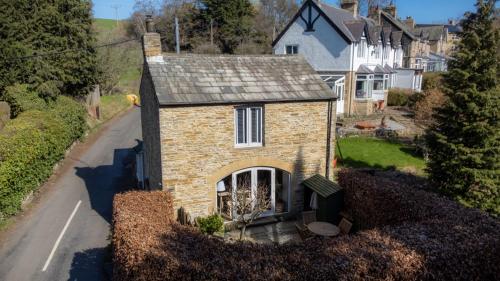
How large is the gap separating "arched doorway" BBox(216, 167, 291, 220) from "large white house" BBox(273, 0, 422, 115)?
20246mm

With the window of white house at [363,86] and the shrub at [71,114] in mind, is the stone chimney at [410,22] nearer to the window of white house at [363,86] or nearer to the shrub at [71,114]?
the window of white house at [363,86]

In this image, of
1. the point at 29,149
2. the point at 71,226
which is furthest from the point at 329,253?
the point at 29,149

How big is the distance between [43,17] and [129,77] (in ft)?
97.3

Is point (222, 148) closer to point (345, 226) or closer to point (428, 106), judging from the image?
point (345, 226)

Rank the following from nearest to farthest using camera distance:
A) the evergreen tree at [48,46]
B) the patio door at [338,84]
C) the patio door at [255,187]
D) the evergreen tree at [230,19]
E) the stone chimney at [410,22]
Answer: the patio door at [255,187] → the evergreen tree at [48,46] → the patio door at [338,84] → the evergreen tree at [230,19] → the stone chimney at [410,22]

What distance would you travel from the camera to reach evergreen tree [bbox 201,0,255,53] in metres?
56.1

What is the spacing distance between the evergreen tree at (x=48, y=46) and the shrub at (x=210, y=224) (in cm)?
1939

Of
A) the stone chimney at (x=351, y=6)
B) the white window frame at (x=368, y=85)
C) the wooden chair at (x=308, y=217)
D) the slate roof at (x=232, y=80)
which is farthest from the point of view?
the stone chimney at (x=351, y=6)

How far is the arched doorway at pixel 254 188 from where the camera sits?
15500 millimetres

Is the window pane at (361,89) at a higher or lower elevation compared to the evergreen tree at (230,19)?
lower

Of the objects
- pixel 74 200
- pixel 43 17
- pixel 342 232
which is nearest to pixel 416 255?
pixel 342 232

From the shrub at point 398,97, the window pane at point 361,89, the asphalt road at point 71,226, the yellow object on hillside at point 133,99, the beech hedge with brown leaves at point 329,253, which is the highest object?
the window pane at point 361,89

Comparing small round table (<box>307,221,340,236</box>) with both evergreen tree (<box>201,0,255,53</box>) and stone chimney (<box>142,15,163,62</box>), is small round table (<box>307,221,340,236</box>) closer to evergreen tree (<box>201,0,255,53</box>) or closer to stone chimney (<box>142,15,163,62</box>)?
stone chimney (<box>142,15,163,62</box>)

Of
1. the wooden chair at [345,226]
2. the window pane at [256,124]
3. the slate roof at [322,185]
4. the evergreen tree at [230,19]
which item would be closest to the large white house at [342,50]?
the evergreen tree at [230,19]
